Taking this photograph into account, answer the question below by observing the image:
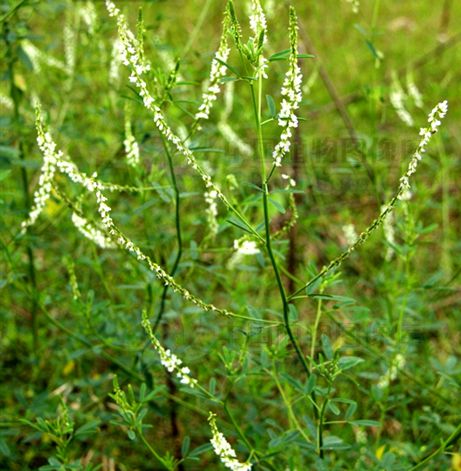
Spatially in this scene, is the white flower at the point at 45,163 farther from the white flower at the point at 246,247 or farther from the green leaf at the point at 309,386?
the green leaf at the point at 309,386

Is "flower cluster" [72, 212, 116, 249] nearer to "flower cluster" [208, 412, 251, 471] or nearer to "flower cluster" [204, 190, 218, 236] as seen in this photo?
"flower cluster" [204, 190, 218, 236]

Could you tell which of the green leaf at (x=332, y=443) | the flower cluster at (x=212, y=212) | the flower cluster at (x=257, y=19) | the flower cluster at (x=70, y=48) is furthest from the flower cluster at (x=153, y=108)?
the flower cluster at (x=70, y=48)

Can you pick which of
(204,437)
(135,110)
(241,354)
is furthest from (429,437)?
(135,110)

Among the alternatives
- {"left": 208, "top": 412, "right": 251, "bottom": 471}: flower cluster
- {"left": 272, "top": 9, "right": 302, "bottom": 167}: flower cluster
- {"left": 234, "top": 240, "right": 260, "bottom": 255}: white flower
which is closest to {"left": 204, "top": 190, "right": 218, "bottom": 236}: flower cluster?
{"left": 234, "top": 240, "right": 260, "bottom": 255}: white flower

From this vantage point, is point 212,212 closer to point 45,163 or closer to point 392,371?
point 45,163

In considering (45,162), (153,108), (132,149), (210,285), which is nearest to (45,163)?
(45,162)

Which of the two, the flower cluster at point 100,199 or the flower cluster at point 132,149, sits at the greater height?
the flower cluster at point 132,149

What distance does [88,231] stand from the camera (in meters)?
2.30

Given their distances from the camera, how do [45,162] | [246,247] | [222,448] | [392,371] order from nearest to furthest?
[222,448] → [45,162] → [246,247] → [392,371]

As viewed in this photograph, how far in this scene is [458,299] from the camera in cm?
366

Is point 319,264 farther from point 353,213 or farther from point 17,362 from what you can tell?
point 17,362

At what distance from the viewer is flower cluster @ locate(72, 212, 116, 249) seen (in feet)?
7.08

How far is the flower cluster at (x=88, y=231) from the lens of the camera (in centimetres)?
216

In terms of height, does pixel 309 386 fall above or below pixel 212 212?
below
